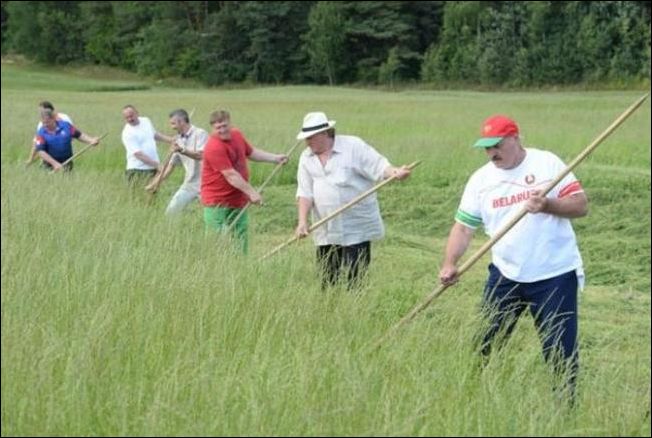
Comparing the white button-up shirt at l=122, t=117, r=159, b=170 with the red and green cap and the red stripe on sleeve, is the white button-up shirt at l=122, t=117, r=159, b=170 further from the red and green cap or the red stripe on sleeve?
the red stripe on sleeve

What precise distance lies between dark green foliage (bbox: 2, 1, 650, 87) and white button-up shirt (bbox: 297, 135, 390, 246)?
45548 mm

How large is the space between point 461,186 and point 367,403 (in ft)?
36.8

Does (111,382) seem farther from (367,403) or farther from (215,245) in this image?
(215,245)

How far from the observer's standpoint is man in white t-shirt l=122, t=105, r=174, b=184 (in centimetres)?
1241

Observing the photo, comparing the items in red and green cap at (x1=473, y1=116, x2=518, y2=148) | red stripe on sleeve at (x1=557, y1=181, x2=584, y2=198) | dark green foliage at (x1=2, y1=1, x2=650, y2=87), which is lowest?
dark green foliage at (x1=2, y1=1, x2=650, y2=87)

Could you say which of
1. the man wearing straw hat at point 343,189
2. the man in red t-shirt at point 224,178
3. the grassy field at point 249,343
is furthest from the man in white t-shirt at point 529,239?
the man in red t-shirt at point 224,178

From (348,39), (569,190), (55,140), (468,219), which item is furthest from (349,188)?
(348,39)

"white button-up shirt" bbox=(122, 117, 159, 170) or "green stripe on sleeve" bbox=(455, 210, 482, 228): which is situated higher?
"green stripe on sleeve" bbox=(455, 210, 482, 228)

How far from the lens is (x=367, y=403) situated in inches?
155

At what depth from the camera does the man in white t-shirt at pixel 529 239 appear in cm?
563

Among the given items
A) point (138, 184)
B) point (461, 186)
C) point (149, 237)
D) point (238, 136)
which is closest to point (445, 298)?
point (149, 237)

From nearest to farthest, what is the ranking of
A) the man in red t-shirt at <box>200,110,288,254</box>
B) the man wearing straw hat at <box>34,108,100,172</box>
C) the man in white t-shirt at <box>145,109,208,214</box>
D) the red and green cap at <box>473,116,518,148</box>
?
1. the red and green cap at <box>473,116,518,148</box>
2. the man in red t-shirt at <box>200,110,288,254</box>
3. the man in white t-shirt at <box>145,109,208,214</box>
4. the man wearing straw hat at <box>34,108,100,172</box>

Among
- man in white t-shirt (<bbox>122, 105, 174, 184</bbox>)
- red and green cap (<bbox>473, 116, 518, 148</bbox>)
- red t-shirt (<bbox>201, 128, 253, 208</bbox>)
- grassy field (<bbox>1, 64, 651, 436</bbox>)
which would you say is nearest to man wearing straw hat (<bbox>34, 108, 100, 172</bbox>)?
man in white t-shirt (<bbox>122, 105, 174, 184</bbox>)

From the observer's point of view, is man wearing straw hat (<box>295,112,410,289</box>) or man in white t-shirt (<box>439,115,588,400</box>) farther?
man wearing straw hat (<box>295,112,410,289</box>)
